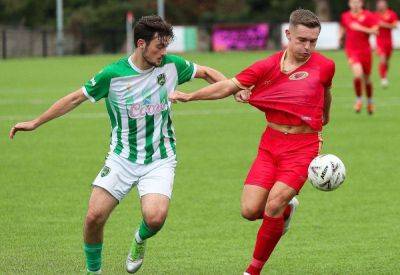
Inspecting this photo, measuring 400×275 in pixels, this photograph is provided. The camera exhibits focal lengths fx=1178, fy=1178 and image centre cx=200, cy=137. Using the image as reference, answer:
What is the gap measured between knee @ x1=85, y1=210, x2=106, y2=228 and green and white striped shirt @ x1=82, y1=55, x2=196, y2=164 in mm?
523

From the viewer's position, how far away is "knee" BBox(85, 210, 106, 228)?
28.9ft

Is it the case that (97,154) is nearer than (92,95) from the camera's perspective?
No

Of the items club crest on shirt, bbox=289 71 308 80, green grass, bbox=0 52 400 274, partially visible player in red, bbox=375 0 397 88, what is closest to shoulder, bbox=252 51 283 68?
club crest on shirt, bbox=289 71 308 80

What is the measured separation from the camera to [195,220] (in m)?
12.1

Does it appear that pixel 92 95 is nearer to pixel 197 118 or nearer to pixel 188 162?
pixel 188 162

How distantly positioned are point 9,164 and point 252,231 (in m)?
6.11

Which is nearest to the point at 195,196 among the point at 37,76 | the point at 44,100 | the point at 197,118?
the point at 197,118

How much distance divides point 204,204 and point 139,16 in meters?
59.5

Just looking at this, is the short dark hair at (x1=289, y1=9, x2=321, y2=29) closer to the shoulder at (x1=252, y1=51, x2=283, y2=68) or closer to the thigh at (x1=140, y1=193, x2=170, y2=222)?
the shoulder at (x1=252, y1=51, x2=283, y2=68)

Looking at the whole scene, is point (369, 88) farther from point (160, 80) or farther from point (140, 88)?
point (140, 88)

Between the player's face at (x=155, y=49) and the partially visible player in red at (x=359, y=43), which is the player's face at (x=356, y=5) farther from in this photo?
the player's face at (x=155, y=49)

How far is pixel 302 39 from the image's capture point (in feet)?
29.6

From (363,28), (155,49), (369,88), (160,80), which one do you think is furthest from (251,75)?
(363,28)

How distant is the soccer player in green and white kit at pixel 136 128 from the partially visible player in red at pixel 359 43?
14344 mm
